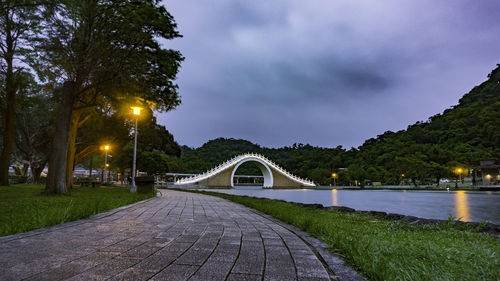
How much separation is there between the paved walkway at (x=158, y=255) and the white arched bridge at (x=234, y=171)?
4319cm

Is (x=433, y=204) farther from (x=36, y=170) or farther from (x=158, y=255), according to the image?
(x=36, y=170)

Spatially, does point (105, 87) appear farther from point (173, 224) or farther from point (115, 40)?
point (173, 224)

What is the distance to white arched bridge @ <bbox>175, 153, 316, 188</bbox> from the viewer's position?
5250 centimetres

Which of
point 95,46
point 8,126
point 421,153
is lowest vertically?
point 8,126

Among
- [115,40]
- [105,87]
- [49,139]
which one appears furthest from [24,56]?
[49,139]

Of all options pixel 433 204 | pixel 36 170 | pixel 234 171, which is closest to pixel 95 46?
pixel 433 204

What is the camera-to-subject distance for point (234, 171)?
59.6 m

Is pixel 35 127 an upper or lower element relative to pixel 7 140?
upper

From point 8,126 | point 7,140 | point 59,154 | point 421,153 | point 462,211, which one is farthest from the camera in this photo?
point 421,153

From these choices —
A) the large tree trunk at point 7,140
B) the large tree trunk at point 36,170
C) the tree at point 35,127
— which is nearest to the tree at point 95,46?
the large tree trunk at point 7,140

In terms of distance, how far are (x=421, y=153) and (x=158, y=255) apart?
172 feet

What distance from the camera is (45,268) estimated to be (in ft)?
7.03

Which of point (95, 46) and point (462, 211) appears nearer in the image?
point (95, 46)

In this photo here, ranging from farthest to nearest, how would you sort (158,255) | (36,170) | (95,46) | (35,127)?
(36,170) → (35,127) → (95,46) → (158,255)
